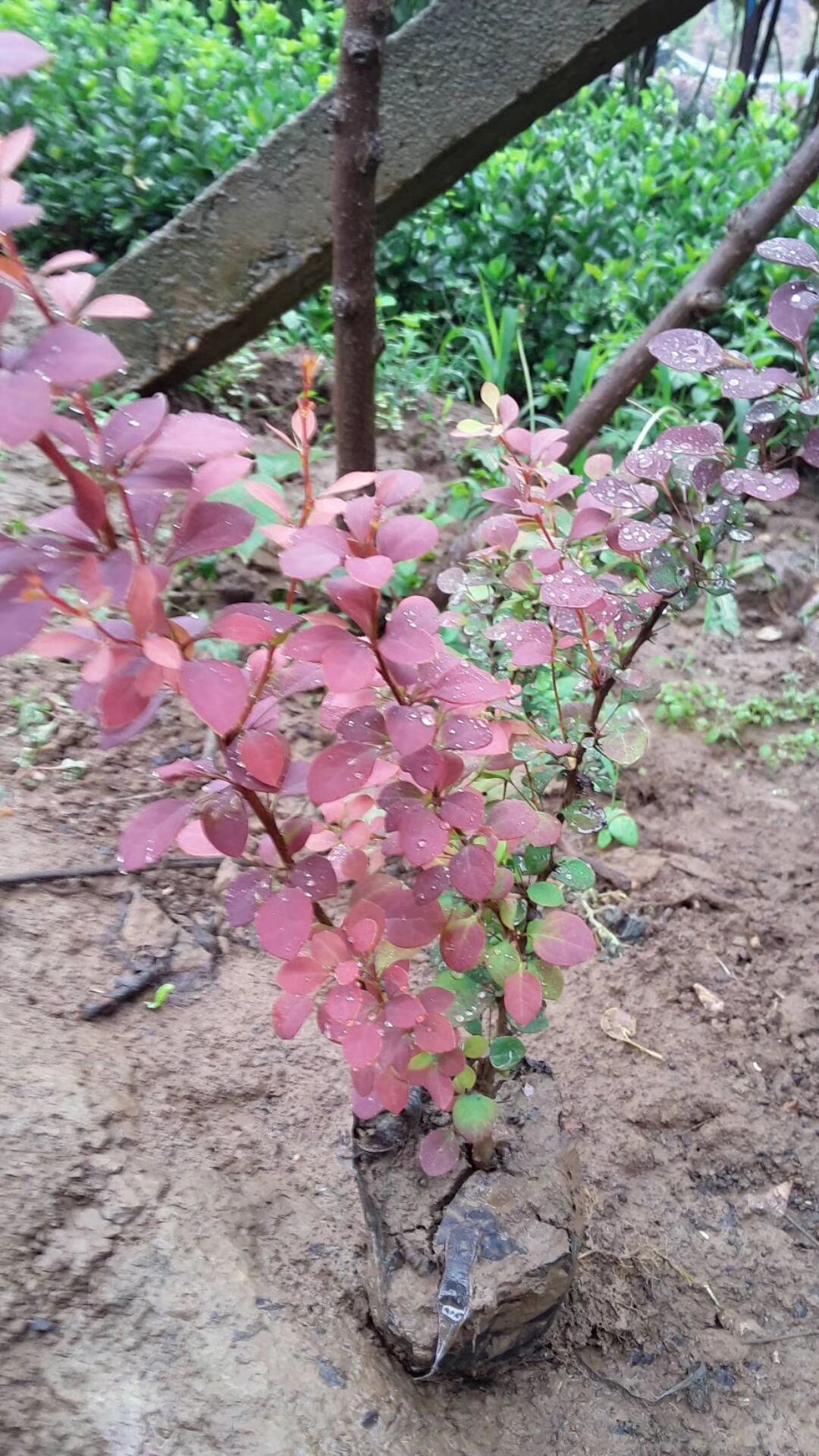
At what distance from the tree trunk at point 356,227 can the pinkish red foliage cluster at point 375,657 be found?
872 millimetres

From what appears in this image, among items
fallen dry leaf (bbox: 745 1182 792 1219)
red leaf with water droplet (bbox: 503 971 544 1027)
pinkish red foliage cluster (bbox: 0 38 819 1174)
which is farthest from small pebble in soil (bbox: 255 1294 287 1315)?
fallen dry leaf (bbox: 745 1182 792 1219)

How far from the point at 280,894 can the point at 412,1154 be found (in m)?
0.52

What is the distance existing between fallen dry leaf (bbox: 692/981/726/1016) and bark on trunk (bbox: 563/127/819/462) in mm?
1219

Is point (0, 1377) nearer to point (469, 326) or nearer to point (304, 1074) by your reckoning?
point (304, 1074)

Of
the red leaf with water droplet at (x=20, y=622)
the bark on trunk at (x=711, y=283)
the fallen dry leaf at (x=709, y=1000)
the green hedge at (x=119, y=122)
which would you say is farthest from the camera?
the green hedge at (x=119, y=122)

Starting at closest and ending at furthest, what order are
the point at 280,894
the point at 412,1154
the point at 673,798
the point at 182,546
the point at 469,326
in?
1. the point at 182,546
2. the point at 280,894
3. the point at 412,1154
4. the point at 673,798
5. the point at 469,326

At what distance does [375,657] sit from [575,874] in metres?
0.37

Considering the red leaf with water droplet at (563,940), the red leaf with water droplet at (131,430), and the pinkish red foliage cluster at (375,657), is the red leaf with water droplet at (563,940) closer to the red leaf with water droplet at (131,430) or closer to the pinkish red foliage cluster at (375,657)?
the pinkish red foliage cluster at (375,657)

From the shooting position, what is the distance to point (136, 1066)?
1288 mm

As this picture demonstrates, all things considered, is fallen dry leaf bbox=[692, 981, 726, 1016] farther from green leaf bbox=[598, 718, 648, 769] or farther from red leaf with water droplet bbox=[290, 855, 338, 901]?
red leaf with water droplet bbox=[290, 855, 338, 901]

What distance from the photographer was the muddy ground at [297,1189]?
0.99 m

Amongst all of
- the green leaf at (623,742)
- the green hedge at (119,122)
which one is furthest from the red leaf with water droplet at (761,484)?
the green hedge at (119,122)

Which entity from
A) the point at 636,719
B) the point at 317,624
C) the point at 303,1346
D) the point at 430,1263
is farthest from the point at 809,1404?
the point at 317,624

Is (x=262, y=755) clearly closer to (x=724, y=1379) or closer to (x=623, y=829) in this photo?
(x=724, y=1379)
